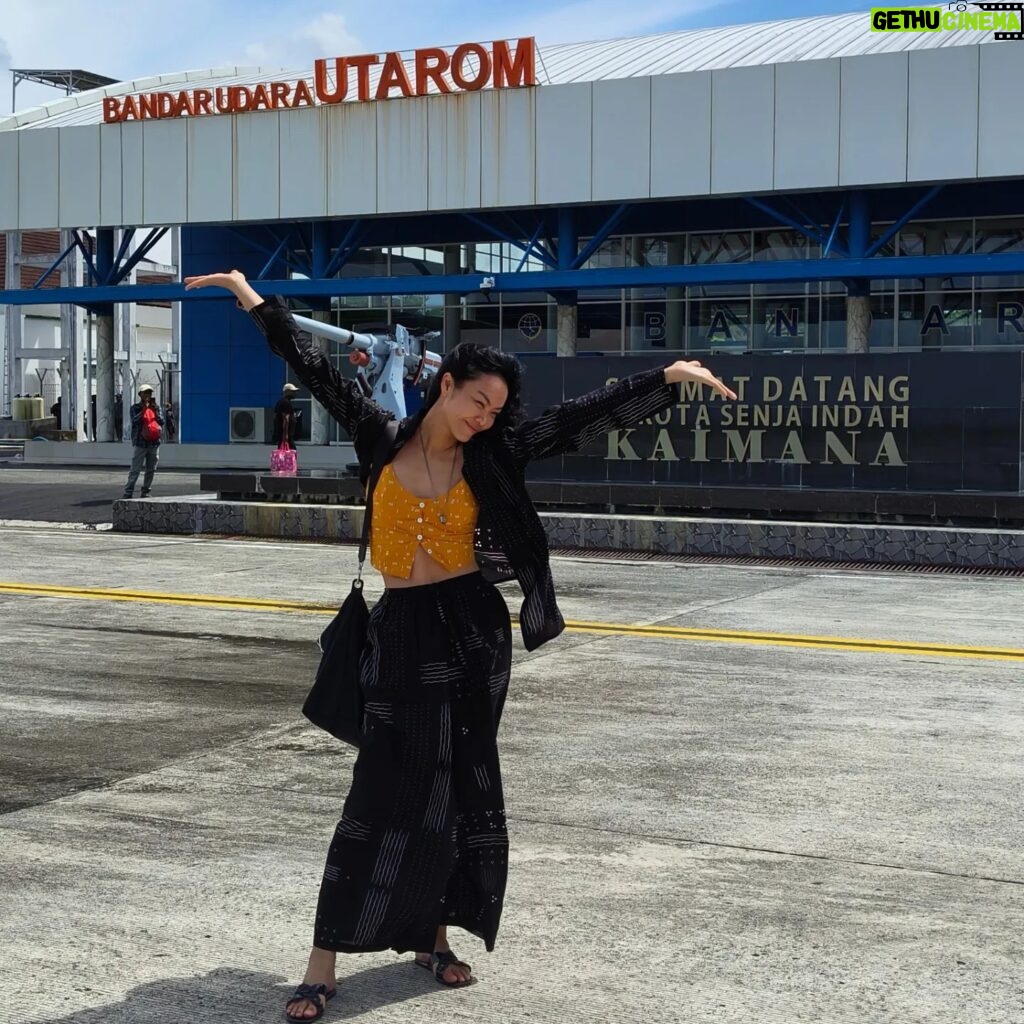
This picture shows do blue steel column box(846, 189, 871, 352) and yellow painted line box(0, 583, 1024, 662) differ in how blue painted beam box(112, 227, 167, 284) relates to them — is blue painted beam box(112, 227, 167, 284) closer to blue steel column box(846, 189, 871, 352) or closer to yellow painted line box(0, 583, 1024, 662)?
blue steel column box(846, 189, 871, 352)

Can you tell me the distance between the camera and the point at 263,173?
4125 centimetres

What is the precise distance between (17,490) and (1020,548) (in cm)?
1713

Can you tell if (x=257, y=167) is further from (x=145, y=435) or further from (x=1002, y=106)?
(x=145, y=435)

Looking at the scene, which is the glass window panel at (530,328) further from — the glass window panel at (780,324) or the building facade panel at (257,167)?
the building facade panel at (257,167)

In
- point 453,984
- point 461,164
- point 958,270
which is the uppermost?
point 461,164

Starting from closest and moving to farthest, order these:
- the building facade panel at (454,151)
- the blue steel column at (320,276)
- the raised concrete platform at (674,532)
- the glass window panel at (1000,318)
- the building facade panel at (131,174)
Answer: the raised concrete platform at (674,532), the glass window panel at (1000,318), the building facade panel at (454,151), the blue steel column at (320,276), the building facade panel at (131,174)

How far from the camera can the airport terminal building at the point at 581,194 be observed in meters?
34.2

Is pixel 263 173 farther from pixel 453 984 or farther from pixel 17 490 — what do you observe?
pixel 453 984

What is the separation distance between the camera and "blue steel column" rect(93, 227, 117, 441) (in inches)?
1729

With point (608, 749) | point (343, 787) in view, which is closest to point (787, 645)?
point (608, 749)

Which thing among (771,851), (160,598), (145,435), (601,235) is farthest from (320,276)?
(771,851)

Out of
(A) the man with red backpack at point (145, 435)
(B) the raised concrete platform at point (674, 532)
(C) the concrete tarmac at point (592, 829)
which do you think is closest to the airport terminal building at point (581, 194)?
(A) the man with red backpack at point (145, 435)

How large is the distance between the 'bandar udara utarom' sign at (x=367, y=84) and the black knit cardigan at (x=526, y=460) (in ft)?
113

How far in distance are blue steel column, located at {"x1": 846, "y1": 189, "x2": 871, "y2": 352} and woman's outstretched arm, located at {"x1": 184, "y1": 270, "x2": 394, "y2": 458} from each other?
1251 inches
